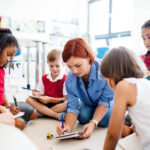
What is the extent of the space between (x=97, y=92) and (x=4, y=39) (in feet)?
2.29

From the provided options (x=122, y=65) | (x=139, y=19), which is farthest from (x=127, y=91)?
(x=139, y=19)

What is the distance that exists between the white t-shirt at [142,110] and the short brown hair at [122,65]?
57 mm

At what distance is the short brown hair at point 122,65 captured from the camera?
2.32ft

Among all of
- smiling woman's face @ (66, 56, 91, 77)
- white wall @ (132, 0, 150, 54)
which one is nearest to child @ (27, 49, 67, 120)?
smiling woman's face @ (66, 56, 91, 77)

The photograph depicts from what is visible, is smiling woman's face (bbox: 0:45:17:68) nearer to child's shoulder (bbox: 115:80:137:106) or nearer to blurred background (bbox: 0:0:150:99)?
child's shoulder (bbox: 115:80:137:106)

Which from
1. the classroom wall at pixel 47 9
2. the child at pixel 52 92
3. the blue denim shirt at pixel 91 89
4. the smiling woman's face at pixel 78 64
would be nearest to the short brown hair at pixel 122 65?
the smiling woman's face at pixel 78 64

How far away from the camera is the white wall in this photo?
2.93 m

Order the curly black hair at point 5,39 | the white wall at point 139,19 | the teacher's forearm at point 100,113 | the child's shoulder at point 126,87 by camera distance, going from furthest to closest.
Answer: the white wall at point 139,19
the teacher's forearm at point 100,113
the curly black hair at point 5,39
the child's shoulder at point 126,87

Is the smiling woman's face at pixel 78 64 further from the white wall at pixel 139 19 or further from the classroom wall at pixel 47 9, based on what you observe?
the classroom wall at pixel 47 9

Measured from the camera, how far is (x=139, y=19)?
3035 millimetres

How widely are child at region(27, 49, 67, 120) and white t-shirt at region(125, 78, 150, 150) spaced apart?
0.88m

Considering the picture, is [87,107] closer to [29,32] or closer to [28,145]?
[28,145]

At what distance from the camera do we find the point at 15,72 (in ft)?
13.6

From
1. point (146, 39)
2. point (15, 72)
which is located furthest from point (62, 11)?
point (146, 39)
